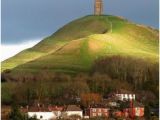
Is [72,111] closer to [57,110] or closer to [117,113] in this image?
[57,110]

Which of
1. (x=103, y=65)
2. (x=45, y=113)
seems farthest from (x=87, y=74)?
(x=45, y=113)

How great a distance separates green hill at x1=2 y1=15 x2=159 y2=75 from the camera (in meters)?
110

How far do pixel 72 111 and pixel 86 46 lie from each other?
170 feet

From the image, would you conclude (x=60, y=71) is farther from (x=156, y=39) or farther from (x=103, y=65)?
(x=156, y=39)

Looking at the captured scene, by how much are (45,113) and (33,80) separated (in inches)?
786

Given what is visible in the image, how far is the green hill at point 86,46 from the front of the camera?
109625mm

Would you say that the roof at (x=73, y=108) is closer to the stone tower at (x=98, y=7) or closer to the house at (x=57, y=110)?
the house at (x=57, y=110)

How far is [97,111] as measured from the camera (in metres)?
73.4

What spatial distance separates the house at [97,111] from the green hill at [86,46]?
1100 inches

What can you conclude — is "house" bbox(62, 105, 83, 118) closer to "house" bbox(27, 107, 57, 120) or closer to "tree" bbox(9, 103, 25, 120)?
"house" bbox(27, 107, 57, 120)

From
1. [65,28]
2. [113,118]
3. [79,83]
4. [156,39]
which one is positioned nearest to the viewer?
[113,118]

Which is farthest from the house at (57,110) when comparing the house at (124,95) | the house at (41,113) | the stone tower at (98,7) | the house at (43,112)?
the stone tower at (98,7)

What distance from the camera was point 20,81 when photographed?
90750 mm

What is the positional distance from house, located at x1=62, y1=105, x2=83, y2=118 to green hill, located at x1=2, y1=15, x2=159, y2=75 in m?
28.0
